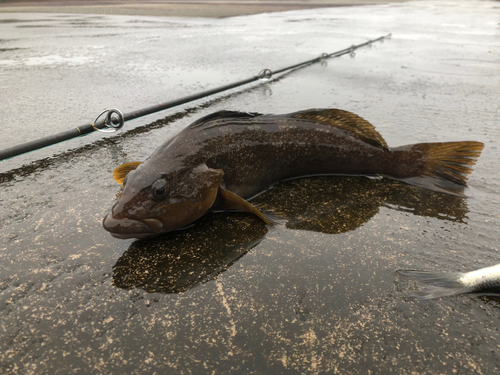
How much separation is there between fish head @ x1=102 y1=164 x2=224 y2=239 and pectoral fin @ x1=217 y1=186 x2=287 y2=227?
0.08 meters

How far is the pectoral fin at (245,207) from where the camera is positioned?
2.31 meters

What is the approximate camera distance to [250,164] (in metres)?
2.62

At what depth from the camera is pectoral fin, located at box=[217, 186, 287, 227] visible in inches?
91.1

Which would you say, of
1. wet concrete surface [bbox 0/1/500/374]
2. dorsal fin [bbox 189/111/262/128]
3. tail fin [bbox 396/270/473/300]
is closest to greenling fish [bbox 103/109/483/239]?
dorsal fin [bbox 189/111/262/128]

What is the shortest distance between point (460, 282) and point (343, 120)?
5.40 ft

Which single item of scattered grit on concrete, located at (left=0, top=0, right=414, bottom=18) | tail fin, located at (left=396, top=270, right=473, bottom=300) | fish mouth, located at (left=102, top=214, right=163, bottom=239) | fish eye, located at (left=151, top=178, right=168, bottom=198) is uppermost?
scattered grit on concrete, located at (left=0, top=0, right=414, bottom=18)

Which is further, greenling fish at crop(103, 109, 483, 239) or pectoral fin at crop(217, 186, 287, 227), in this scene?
pectoral fin at crop(217, 186, 287, 227)

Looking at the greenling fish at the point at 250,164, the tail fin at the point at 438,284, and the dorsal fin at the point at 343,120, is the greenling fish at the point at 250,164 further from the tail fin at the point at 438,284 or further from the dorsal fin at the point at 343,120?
the tail fin at the point at 438,284

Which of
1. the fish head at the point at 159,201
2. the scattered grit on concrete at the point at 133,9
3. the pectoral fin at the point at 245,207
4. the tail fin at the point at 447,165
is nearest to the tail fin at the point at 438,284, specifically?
the pectoral fin at the point at 245,207

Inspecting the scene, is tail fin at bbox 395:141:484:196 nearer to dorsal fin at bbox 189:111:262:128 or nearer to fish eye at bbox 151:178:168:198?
dorsal fin at bbox 189:111:262:128

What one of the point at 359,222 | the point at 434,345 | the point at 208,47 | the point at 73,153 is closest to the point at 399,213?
the point at 359,222

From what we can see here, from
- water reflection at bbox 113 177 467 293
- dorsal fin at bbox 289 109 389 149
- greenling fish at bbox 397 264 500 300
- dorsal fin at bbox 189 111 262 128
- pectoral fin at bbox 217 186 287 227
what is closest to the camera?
greenling fish at bbox 397 264 500 300

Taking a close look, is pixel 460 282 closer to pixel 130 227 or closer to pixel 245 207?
pixel 245 207

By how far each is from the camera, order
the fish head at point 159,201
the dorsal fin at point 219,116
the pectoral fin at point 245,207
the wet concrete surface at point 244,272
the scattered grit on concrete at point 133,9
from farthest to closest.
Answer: the scattered grit on concrete at point 133,9
the dorsal fin at point 219,116
the pectoral fin at point 245,207
the fish head at point 159,201
the wet concrete surface at point 244,272
